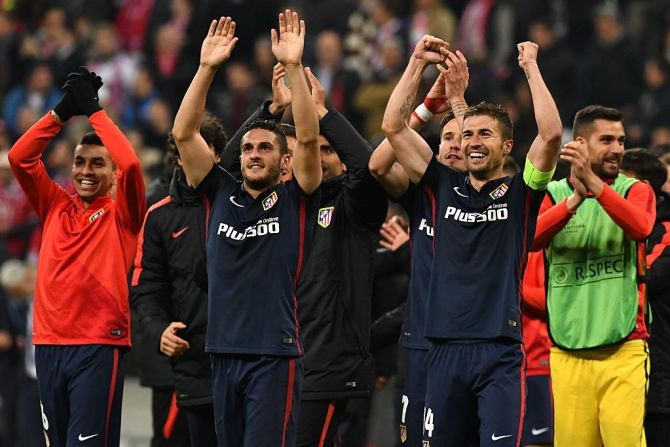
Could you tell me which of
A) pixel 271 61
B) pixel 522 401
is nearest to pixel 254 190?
pixel 522 401

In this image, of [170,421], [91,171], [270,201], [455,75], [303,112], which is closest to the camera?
Answer: [303,112]

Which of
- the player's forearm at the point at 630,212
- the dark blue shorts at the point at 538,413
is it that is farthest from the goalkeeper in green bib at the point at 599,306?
the dark blue shorts at the point at 538,413

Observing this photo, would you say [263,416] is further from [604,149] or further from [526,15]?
[526,15]

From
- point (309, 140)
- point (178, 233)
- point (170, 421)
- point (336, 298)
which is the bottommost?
point (170, 421)

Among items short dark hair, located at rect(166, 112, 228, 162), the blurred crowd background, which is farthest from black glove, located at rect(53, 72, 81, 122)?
the blurred crowd background

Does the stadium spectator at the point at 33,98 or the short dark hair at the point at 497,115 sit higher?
the stadium spectator at the point at 33,98

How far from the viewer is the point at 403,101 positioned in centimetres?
752

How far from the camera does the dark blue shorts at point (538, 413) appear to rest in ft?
31.1

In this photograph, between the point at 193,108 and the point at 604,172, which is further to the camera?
the point at 604,172

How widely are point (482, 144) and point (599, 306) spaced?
1435mm

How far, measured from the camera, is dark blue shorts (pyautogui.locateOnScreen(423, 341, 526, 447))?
7.15 meters

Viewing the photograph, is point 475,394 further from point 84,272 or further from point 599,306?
point 84,272

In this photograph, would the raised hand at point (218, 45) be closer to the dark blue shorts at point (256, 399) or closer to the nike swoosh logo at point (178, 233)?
the nike swoosh logo at point (178, 233)

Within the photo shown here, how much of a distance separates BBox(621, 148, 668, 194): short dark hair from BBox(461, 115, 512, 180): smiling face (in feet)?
6.05
